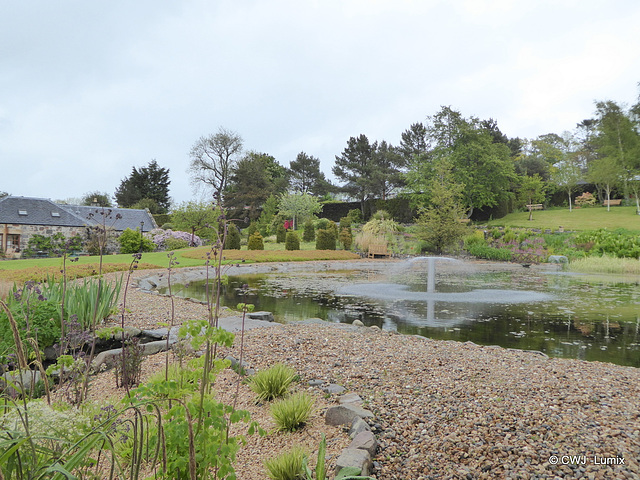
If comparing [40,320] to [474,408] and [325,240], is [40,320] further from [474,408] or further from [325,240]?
[325,240]

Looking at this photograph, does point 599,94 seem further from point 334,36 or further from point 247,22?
point 247,22

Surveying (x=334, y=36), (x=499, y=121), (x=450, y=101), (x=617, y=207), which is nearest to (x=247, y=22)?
(x=334, y=36)

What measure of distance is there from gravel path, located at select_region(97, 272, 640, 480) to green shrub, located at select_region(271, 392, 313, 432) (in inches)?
3.5

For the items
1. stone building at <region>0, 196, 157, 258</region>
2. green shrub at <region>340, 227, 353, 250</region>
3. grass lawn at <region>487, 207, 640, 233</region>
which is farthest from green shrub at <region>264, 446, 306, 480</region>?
grass lawn at <region>487, 207, 640, 233</region>

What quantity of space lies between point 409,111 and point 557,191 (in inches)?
637

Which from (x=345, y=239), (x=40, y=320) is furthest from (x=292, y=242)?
(x=40, y=320)

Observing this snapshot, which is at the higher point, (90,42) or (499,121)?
(499,121)

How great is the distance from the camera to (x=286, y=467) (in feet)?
5.45

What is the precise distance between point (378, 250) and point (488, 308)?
12793mm

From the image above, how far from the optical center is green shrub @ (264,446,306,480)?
1659 mm

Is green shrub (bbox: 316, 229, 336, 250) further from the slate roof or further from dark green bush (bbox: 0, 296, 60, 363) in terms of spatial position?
dark green bush (bbox: 0, 296, 60, 363)

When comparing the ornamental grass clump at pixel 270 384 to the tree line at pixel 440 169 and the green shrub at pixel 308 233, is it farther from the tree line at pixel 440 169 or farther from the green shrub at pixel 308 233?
the green shrub at pixel 308 233

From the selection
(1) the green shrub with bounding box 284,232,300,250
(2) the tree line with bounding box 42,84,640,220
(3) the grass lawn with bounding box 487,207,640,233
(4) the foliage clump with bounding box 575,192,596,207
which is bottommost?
(1) the green shrub with bounding box 284,232,300,250

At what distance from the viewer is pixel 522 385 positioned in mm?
2627
